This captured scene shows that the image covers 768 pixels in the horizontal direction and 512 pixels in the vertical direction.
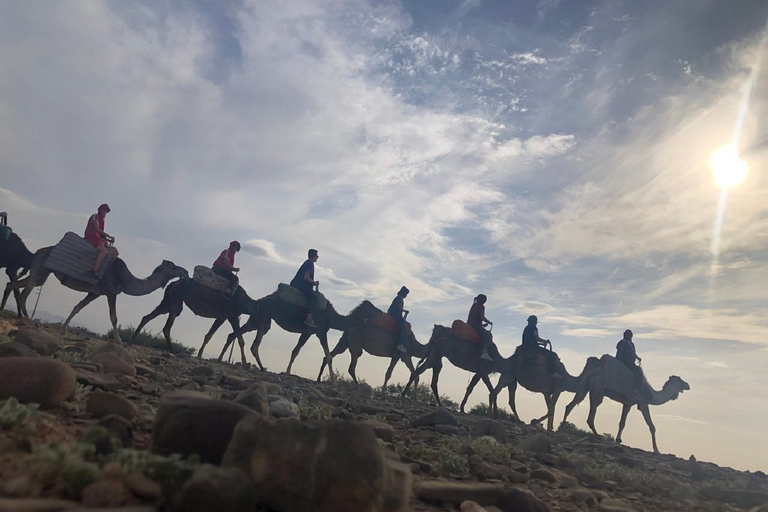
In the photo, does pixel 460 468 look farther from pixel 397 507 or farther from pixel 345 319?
pixel 345 319

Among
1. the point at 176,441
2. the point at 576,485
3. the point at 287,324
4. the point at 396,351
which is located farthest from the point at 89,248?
the point at 576,485

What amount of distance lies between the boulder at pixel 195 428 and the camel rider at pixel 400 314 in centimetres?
1394

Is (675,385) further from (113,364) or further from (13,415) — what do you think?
(13,415)

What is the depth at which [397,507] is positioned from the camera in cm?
278

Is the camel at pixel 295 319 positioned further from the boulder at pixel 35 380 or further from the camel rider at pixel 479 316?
the boulder at pixel 35 380

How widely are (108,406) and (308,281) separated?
37.8ft

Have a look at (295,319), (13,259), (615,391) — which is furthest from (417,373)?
(13,259)

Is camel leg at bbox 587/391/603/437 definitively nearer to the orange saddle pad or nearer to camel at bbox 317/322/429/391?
camel at bbox 317/322/429/391

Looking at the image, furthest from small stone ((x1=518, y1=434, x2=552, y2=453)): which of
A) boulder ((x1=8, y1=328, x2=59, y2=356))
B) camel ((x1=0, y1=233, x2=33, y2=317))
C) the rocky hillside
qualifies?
camel ((x1=0, y1=233, x2=33, y2=317))

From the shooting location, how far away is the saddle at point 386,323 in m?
16.9

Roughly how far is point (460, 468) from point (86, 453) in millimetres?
3316

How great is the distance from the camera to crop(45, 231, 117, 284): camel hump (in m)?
12.4

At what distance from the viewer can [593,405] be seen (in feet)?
53.1

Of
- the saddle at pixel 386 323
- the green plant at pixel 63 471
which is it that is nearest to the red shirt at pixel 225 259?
the saddle at pixel 386 323
